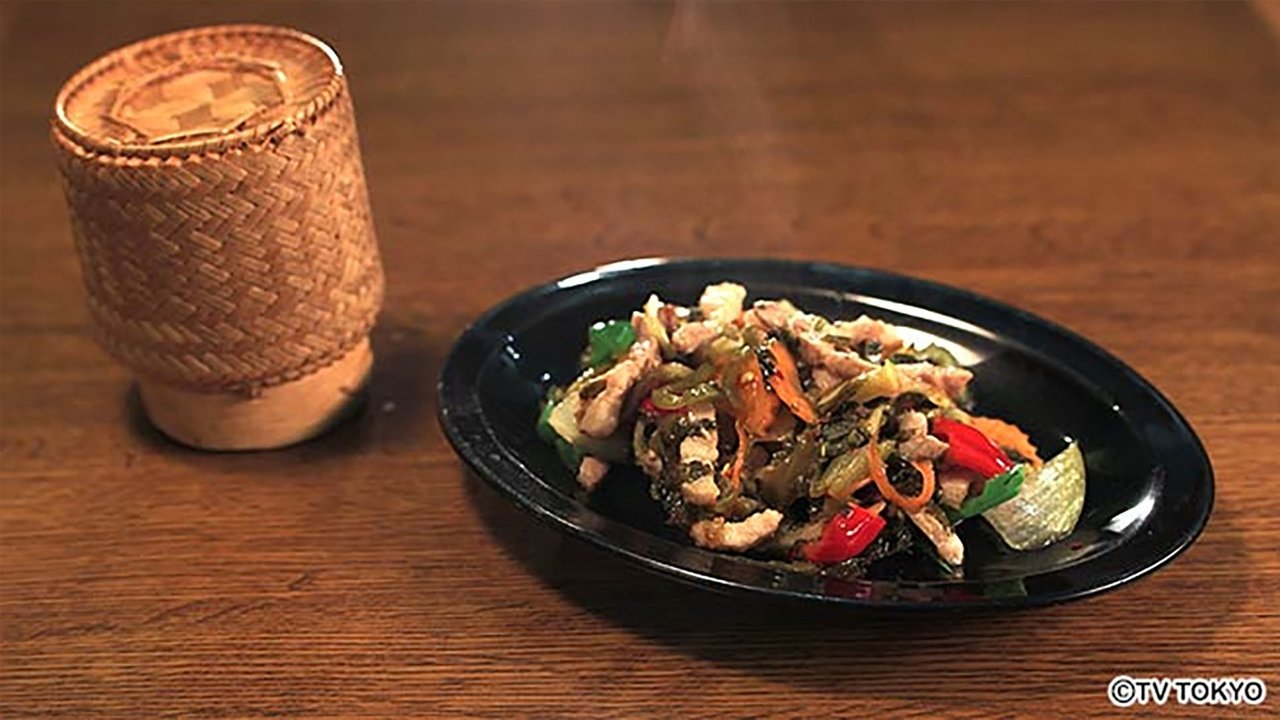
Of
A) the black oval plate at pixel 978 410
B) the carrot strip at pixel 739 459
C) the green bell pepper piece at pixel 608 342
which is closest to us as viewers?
the black oval plate at pixel 978 410

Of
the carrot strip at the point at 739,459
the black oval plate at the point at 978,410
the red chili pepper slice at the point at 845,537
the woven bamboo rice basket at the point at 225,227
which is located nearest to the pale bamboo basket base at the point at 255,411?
the woven bamboo rice basket at the point at 225,227

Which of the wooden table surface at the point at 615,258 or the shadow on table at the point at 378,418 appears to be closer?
the wooden table surface at the point at 615,258

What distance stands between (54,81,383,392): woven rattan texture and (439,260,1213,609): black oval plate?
16 centimetres

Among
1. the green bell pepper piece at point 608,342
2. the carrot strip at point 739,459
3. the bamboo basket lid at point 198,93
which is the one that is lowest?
the carrot strip at point 739,459

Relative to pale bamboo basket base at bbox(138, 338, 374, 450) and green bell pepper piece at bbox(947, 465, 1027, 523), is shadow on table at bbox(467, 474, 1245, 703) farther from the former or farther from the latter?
pale bamboo basket base at bbox(138, 338, 374, 450)

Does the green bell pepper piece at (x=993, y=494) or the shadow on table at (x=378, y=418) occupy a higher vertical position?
the green bell pepper piece at (x=993, y=494)

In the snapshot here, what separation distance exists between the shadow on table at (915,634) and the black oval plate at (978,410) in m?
0.03

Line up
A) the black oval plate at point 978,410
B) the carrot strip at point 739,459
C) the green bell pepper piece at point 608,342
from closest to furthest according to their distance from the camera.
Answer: the black oval plate at point 978,410 < the carrot strip at point 739,459 < the green bell pepper piece at point 608,342

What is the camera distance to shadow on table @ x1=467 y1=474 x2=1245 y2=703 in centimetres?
119

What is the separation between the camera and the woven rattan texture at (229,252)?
1313 millimetres

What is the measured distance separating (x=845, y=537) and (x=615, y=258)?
74 cm

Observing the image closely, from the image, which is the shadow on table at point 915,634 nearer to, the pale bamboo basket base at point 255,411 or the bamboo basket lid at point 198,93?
the pale bamboo basket base at point 255,411

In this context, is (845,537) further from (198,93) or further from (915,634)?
(198,93)

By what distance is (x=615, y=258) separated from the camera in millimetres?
1839
